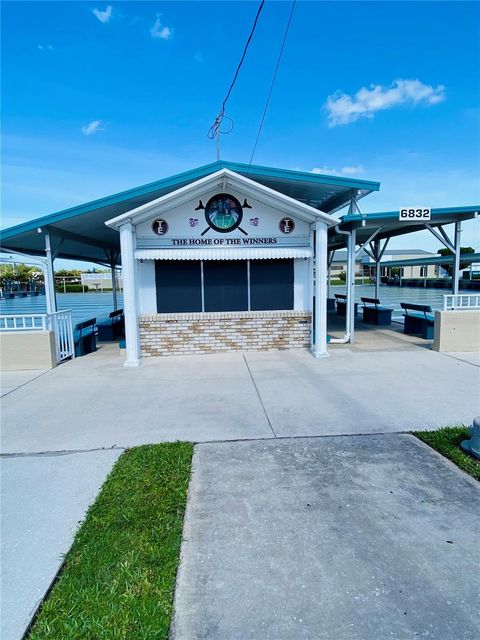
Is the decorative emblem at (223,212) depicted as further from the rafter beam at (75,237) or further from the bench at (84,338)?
the bench at (84,338)

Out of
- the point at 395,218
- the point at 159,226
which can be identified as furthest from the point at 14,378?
the point at 395,218

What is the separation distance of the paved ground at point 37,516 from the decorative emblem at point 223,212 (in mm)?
6045

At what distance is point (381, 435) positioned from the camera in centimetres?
430

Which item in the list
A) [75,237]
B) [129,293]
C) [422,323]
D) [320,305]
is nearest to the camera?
[129,293]

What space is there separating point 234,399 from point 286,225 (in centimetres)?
490

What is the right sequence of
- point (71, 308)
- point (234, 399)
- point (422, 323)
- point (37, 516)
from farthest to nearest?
point (71, 308), point (422, 323), point (234, 399), point (37, 516)

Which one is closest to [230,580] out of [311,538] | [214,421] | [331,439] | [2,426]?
[311,538]

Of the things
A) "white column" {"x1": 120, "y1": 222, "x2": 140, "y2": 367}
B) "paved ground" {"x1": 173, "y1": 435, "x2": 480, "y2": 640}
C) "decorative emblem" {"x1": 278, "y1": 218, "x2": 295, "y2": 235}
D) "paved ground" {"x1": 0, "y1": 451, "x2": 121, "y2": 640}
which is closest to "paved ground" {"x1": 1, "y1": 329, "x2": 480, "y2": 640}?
"paved ground" {"x1": 0, "y1": 451, "x2": 121, "y2": 640}

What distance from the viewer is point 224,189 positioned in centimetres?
863

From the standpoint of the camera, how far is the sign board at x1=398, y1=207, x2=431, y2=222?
924 centimetres

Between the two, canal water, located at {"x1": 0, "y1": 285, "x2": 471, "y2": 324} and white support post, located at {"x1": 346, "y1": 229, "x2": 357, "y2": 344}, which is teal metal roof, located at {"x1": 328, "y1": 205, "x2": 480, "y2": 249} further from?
canal water, located at {"x1": 0, "y1": 285, "x2": 471, "y2": 324}

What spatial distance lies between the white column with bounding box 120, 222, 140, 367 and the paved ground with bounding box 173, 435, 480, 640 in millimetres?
4779

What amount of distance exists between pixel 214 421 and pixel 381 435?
1999mm

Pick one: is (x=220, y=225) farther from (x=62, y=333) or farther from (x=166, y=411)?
(x=166, y=411)
